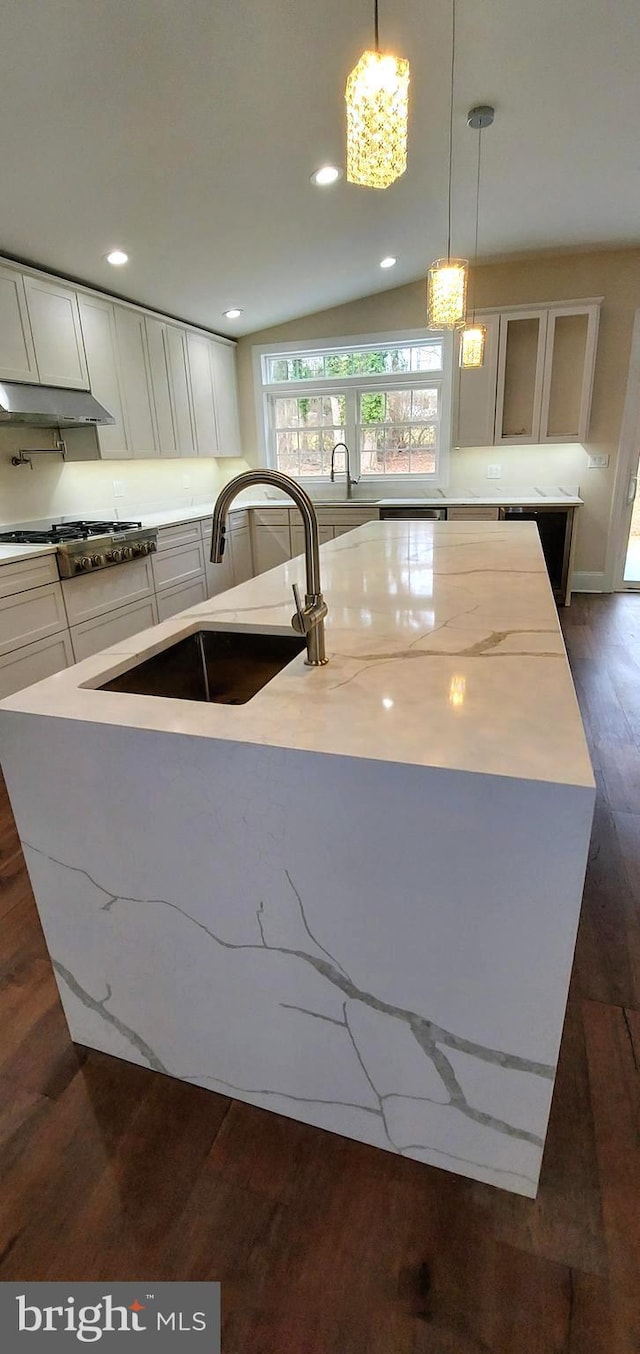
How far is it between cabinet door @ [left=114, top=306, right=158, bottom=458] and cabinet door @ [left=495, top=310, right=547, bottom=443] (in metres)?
2.67

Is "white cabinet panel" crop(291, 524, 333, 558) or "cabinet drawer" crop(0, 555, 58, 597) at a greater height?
"cabinet drawer" crop(0, 555, 58, 597)

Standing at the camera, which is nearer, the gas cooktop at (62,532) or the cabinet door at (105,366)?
the gas cooktop at (62,532)

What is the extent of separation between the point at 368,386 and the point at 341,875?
536cm

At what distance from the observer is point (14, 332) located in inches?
123

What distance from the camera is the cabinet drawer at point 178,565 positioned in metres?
4.22

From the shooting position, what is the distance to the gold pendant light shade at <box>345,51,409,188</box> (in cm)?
118

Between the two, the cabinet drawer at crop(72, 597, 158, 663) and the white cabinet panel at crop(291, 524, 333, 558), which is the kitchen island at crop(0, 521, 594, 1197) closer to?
the cabinet drawer at crop(72, 597, 158, 663)

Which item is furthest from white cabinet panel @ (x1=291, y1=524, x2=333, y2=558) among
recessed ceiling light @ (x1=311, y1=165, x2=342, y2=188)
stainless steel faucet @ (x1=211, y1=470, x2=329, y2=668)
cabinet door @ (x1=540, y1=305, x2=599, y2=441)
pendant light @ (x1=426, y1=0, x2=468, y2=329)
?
Result: stainless steel faucet @ (x1=211, y1=470, x2=329, y2=668)

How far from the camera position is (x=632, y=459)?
4961 mm

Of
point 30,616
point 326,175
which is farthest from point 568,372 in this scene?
point 30,616

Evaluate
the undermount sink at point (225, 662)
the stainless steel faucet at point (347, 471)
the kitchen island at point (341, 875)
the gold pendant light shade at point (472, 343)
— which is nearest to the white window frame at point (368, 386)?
the stainless steel faucet at point (347, 471)

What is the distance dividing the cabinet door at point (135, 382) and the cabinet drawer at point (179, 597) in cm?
97

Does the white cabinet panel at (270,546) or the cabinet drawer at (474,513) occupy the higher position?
the cabinet drawer at (474,513)

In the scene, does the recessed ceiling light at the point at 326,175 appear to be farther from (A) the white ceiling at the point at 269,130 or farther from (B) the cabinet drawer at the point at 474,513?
(B) the cabinet drawer at the point at 474,513
